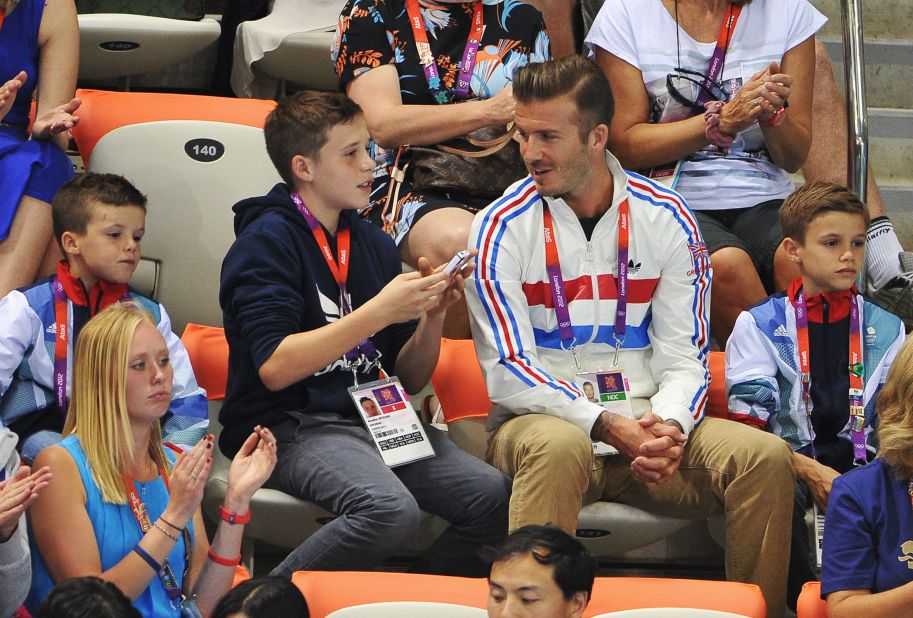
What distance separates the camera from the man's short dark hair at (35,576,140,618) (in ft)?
6.95

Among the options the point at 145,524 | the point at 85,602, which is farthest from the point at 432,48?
the point at 85,602

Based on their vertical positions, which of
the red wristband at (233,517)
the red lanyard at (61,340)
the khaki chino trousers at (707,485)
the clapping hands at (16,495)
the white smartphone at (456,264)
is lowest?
the khaki chino trousers at (707,485)

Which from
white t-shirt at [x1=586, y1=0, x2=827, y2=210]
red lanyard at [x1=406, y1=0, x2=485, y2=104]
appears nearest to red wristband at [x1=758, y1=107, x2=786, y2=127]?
white t-shirt at [x1=586, y1=0, x2=827, y2=210]

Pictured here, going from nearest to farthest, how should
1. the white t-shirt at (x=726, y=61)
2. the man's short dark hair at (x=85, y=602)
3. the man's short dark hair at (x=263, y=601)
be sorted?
1. the man's short dark hair at (x=85, y=602)
2. the man's short dark hair at (x=263, y=601)
3. the white t-shirt at (x=726, y=61)

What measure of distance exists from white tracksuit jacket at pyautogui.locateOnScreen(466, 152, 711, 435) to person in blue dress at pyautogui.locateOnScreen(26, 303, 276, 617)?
697 millimetres

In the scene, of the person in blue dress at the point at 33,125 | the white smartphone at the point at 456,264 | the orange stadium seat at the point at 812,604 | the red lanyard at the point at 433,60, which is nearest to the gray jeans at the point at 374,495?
the white smartphone at the point at 456,264

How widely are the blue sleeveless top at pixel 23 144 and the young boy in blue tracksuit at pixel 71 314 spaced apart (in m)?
0.28

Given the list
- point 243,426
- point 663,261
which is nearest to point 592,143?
point 663,261

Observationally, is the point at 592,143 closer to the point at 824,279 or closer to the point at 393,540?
the point at 824,279

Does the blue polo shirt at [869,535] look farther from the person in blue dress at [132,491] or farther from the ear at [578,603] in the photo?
the person in blue dress at [132,491]

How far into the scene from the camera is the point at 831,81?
4.29 metres

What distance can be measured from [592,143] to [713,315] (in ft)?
2.41

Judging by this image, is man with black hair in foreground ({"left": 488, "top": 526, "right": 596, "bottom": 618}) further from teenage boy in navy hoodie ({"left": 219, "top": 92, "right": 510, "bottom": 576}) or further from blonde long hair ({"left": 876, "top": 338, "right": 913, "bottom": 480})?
blonde long hair ({"left": 876, "top": 338, "right": 913, "bottom": 480})

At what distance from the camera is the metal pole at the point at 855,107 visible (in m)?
3.89
